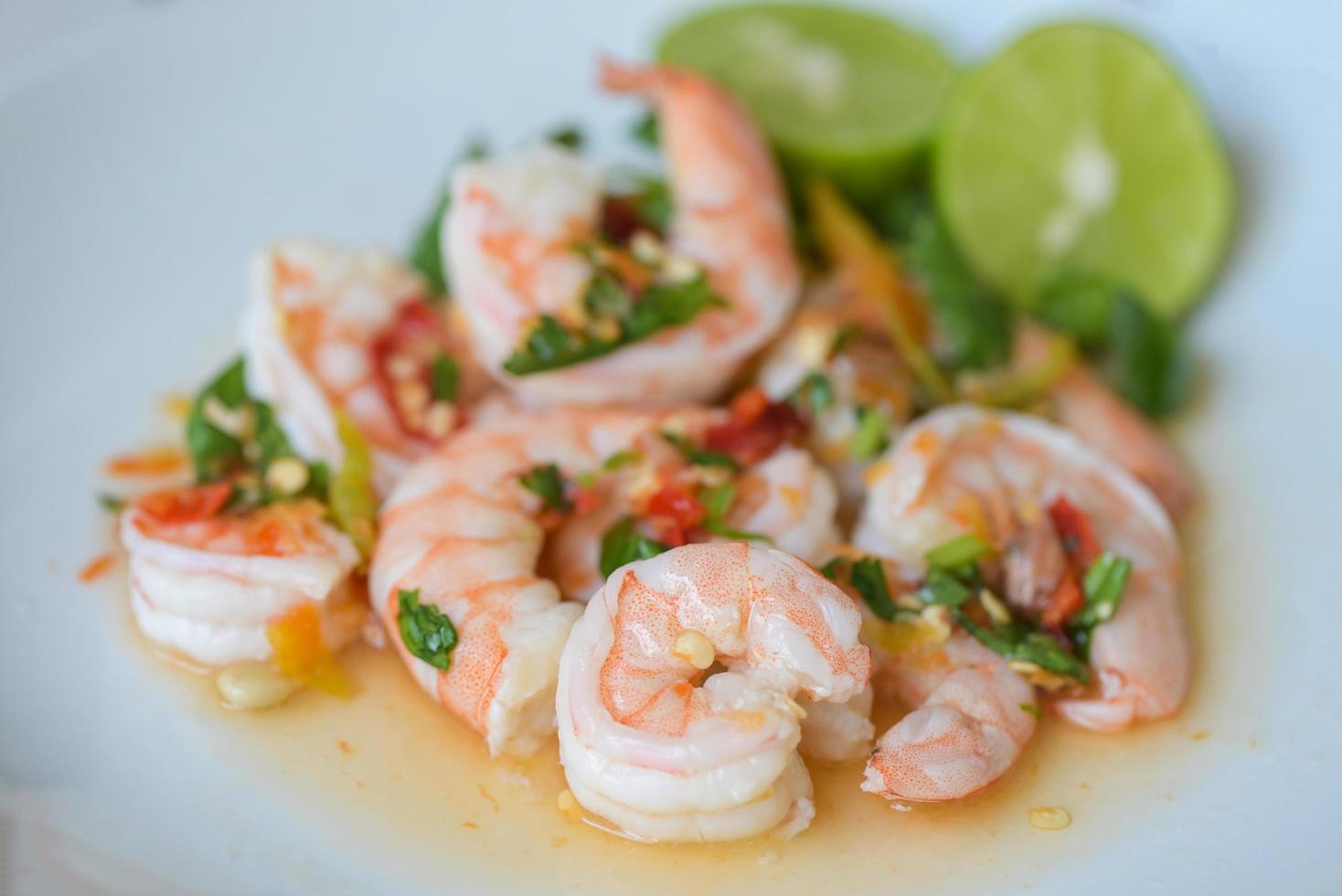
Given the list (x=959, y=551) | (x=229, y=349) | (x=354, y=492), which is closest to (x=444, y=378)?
(x=354, y=492)

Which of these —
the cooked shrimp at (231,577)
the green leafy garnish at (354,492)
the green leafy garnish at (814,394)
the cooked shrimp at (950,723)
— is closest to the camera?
the cooked shrimp at (950,723)

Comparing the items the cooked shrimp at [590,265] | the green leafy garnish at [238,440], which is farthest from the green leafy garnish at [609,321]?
the green leafy garnish at [238,440]

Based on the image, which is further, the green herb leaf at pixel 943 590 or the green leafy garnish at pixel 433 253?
the green leafy garnish at pixel 433 253

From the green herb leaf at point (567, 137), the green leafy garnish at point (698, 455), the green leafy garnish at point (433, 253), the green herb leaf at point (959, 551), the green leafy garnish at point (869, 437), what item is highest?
the green herb leaf at point (567, 137)

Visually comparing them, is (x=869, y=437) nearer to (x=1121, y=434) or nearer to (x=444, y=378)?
(x=1121, y=434)

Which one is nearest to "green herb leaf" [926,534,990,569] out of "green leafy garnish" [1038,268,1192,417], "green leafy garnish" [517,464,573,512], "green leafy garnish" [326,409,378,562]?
"green leafy garnish" [517,464,573,512]

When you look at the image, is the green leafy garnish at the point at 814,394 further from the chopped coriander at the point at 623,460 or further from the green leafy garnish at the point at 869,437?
the chopped coriander at the point at 623,460

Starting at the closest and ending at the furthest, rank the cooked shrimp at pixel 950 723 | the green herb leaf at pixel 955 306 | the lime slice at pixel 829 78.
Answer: the cooked shrimp at pixel 950 723 → the green herb leaf at pixel 955 306 → the lime slice at pixel 829 78
